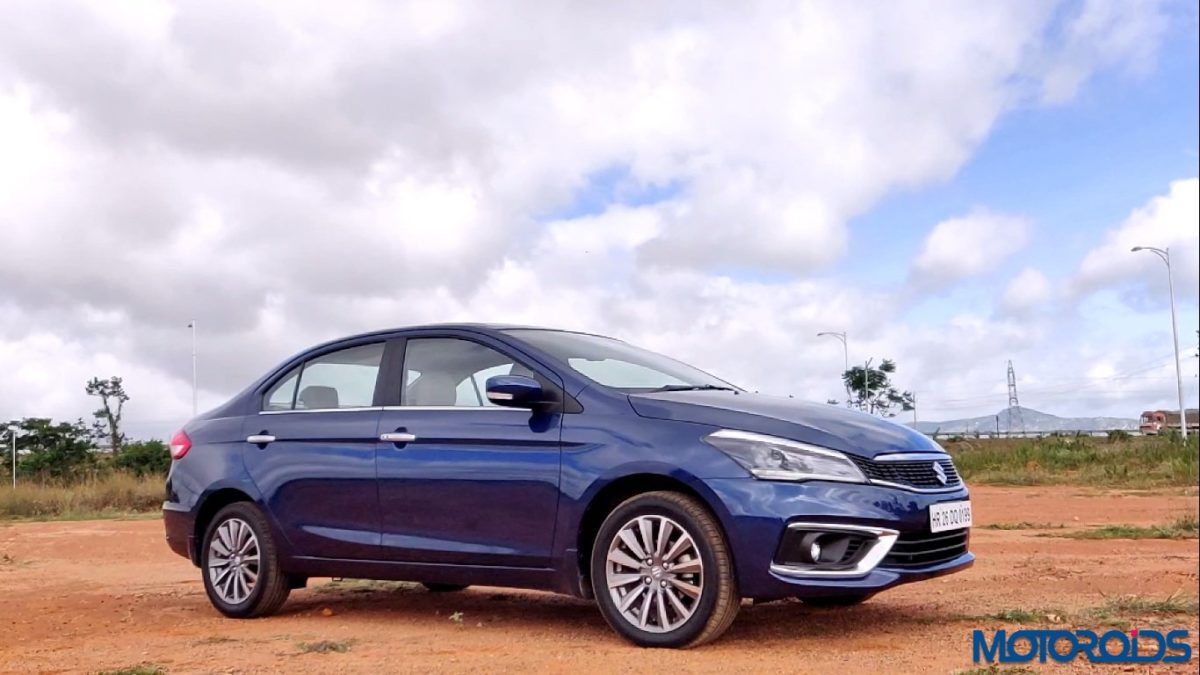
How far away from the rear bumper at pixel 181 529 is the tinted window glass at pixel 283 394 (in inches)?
34.0

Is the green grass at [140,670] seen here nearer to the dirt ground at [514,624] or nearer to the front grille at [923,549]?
the dirt ground at [514,624]

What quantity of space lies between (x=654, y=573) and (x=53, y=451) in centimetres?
1817

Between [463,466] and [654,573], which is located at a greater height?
[463,466]

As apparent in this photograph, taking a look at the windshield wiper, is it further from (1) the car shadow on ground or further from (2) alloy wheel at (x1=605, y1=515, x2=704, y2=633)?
(1) the car shadow on ground

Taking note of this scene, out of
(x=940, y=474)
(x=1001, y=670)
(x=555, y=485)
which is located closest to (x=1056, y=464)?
(x=940, y=474)

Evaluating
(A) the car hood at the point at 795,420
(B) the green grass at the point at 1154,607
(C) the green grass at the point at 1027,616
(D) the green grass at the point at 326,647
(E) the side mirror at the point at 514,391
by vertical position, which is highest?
(E) the side mirror at the point at 514,391

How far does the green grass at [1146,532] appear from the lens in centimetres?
996

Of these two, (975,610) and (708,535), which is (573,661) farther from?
(975,610)

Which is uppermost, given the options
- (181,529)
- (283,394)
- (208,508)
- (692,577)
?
(283,394)

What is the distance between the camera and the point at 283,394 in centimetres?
732

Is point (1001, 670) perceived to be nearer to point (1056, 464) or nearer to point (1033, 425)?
point (1033, 425)

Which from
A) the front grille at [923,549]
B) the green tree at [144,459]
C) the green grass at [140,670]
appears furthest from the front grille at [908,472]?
the green tree at [144,459]

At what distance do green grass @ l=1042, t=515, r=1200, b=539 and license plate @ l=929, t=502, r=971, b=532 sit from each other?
492 cm

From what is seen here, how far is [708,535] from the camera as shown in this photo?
527cm
